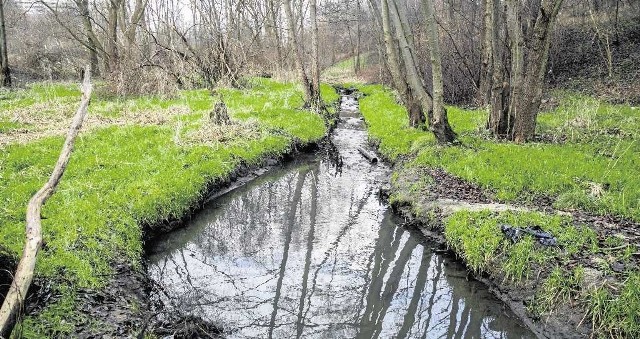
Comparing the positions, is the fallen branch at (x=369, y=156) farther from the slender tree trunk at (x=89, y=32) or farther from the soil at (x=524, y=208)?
the slender tree trunk at (x=89, y=32)

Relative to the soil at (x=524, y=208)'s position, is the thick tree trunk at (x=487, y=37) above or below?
above

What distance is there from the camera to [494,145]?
10.2 m

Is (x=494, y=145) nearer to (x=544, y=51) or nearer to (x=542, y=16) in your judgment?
(x=544, y=51)

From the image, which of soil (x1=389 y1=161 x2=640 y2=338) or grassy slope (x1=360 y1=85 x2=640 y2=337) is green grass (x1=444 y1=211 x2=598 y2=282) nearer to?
grassy slope (x1=360 y1=85 x2=640 y2=337)

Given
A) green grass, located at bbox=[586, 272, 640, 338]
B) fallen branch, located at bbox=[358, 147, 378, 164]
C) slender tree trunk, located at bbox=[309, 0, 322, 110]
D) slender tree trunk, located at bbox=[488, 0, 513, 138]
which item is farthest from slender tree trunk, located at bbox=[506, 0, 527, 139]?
slender tree trunk, located at bbox=[309, 0, 322, 110]

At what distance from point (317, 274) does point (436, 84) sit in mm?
6146

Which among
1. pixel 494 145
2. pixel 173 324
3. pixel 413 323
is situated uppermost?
pixel 494 145

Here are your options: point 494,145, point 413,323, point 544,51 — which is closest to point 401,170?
point 494,145

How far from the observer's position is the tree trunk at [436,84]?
10.1 metres

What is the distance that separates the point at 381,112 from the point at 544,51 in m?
7.90

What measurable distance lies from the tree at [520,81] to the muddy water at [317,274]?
158 inches

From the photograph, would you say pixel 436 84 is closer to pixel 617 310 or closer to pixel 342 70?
pixel 617 310

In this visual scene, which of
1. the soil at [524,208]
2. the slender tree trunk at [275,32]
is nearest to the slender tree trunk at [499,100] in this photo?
the soil at [524,208]

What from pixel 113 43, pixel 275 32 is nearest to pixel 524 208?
pixel 113 43
